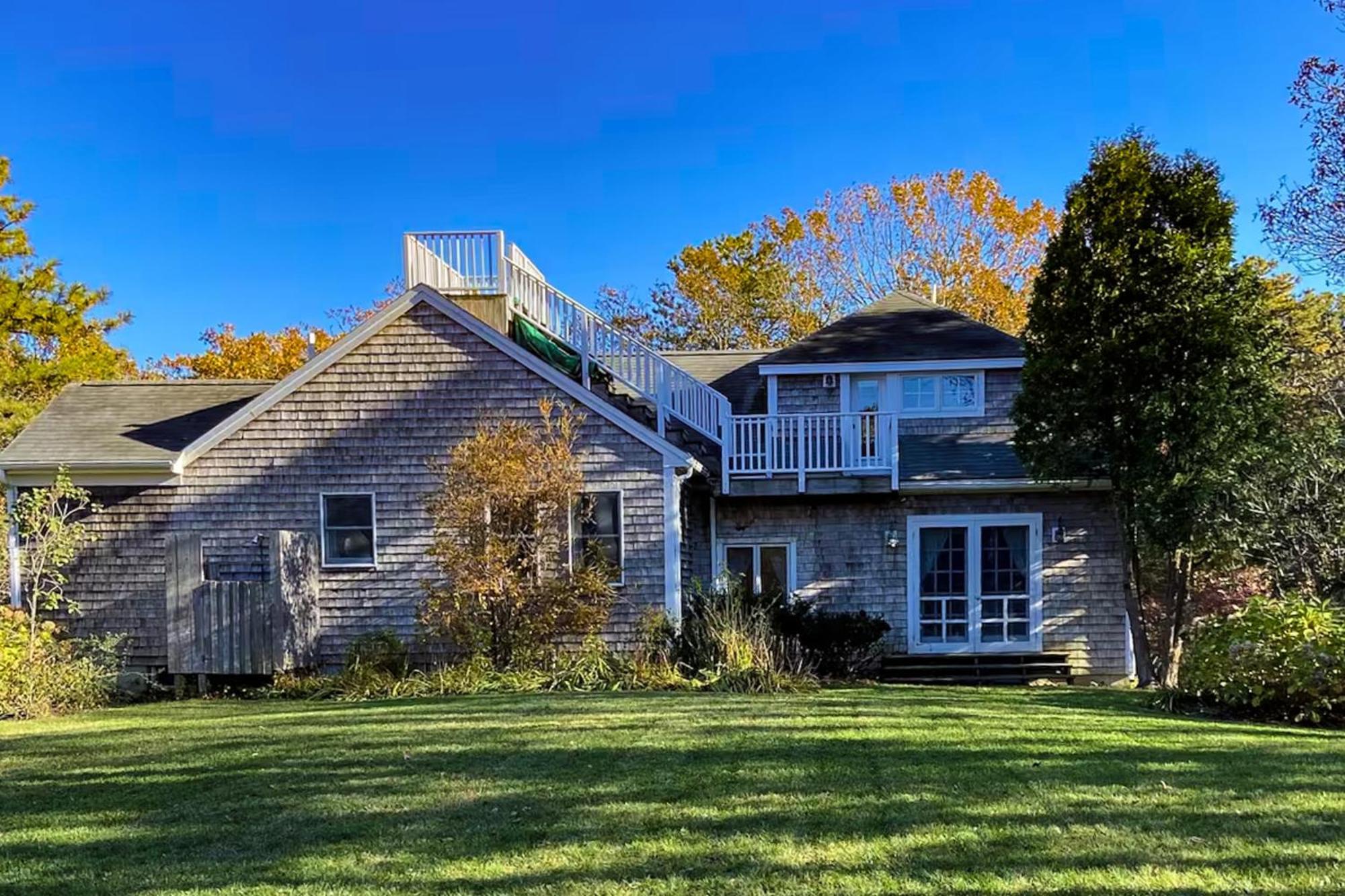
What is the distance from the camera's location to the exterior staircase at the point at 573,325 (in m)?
13.3

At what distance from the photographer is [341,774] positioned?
20.3 feet

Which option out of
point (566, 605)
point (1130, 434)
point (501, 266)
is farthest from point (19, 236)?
point (1130, 434)

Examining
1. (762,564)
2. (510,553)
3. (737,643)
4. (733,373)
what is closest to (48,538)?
(510,553)

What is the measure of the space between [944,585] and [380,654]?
8372 mm

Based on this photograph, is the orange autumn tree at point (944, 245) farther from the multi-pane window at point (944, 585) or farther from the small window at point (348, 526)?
the small window at point (348, 526)

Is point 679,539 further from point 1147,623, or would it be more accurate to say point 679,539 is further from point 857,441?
point 1147,623

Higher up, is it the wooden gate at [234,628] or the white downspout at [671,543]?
the white downspout at [671,543]

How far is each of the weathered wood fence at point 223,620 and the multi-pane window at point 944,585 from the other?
362 inches

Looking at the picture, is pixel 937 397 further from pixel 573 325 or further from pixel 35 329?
pixel 35 329

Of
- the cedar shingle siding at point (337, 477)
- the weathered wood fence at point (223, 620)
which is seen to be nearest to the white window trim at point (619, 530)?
the cedar shingle siding at point (337, 477)

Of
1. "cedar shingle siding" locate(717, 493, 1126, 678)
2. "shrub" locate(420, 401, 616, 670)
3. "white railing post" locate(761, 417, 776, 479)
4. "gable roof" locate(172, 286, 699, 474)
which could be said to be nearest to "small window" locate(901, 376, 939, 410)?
"cedar shingle siding" locate(717, 493, 1126, 678)

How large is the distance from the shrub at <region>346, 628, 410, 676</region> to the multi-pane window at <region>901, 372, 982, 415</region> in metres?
8.87

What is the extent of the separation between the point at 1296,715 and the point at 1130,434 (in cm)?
426

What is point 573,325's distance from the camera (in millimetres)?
13328
